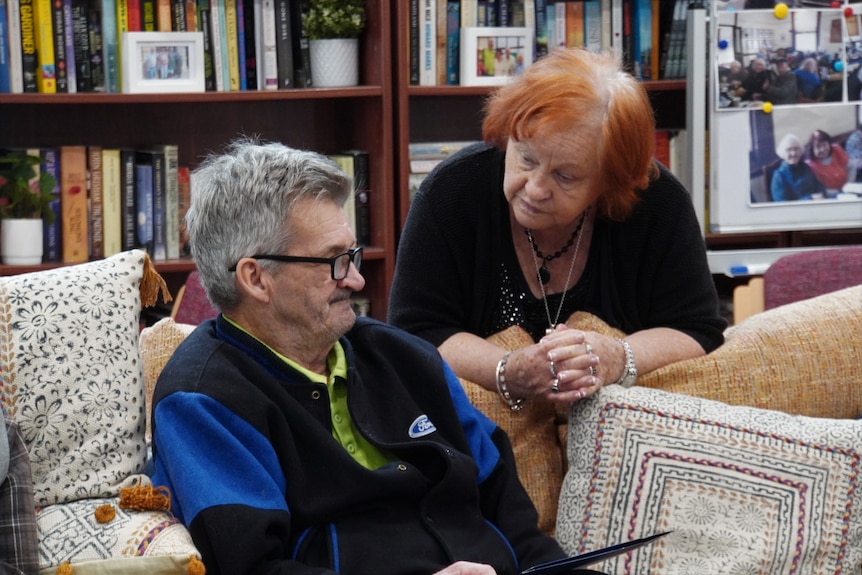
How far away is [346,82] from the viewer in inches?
125

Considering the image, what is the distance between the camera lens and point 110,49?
9.94 feet

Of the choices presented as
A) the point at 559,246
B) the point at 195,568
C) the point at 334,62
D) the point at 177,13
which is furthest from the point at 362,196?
the point at 195,568

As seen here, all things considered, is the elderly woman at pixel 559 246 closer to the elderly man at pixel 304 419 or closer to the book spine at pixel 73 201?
the elderly man at pixel 304 419

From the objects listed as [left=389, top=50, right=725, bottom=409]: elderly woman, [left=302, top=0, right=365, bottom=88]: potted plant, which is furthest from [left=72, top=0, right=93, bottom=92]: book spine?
[left=389, top=50, right=725, bottom=409]: elderly woman

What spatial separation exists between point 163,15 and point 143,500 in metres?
1.83

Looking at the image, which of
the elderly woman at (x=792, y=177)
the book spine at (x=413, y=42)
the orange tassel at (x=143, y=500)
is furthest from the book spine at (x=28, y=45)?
the elderly woman at (x=792, y=177)

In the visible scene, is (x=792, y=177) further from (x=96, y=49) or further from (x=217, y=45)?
(x=96, y=49)

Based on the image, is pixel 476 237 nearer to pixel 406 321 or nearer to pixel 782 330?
pixel 406 321

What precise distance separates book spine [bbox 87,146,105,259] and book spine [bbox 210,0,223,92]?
374 millimetres

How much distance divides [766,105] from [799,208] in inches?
12.2

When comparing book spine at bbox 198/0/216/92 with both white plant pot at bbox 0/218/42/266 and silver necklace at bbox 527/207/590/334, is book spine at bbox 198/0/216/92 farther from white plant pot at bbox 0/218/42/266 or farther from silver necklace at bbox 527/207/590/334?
silver necklace at bbox 527/207/590/334

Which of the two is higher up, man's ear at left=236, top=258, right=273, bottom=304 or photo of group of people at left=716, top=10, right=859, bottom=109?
photo of group of people at left=716, top=10, right=859, bottom=109

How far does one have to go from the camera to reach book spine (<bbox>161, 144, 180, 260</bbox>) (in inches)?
123

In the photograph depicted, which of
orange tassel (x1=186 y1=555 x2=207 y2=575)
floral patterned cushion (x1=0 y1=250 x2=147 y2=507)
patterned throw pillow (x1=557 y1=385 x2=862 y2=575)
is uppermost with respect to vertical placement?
floral patterned cushion (x1=0 y1=250 x2=147 y2=507)
